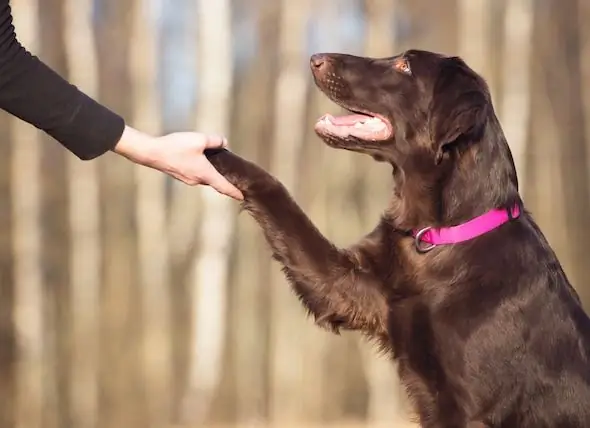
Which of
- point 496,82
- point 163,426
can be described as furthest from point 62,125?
Answer: point 496,82

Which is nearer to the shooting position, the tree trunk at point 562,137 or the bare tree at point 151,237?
the bare tree at point 151,237

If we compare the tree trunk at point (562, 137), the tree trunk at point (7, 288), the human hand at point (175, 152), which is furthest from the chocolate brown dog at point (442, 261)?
the tree trunk at point (562, 137)

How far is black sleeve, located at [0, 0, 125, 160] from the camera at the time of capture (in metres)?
1.98

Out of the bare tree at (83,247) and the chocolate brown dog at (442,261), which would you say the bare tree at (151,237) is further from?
the chocolate brown dog at (442,261)

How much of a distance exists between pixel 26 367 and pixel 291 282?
15.0 ft

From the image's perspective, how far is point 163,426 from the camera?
650 cm

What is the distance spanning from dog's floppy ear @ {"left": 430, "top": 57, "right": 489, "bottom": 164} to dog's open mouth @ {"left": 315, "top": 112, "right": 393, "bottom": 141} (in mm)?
205

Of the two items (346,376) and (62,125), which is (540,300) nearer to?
(62,125)

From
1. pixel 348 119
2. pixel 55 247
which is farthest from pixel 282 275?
pixel 348 119

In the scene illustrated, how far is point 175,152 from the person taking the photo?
231 centimetres

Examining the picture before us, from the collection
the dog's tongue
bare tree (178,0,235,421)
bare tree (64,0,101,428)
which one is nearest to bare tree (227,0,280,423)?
bare tree (178,0,235,421)

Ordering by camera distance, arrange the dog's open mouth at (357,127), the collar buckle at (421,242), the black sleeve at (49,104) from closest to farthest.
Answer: the black sleeve at (49,104)
the collar buckle at (421,242)
the dog's open mouth at (357,127)

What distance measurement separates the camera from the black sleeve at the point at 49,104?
198 cm

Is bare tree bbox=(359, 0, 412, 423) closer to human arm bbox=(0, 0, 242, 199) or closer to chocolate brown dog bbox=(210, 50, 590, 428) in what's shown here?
chocolate brown dog bbox=(210, 50, 590, 428)
